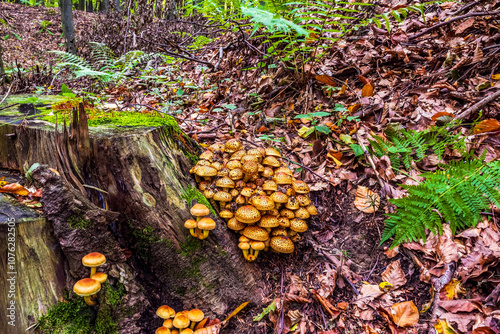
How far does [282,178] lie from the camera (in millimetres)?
3164

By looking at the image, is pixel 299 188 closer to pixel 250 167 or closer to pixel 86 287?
pixel 250 167

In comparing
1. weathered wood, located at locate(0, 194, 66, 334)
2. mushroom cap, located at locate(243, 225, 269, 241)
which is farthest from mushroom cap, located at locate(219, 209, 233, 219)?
weathered wood, located at locate(0, 194, 66, 334)

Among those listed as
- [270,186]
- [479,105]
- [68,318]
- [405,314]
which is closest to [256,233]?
[270,186]

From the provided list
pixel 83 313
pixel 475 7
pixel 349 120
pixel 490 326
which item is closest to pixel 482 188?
pixel 490 326

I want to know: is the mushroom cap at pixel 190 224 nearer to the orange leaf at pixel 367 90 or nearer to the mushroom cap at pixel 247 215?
the mushroom cap at pixel 247 215

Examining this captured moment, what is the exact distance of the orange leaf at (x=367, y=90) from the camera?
14.6ft

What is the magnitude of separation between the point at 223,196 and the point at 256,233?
0.55 metres

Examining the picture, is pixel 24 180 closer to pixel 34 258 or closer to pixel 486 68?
pixel 34 258

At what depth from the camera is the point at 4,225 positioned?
213 centimetres

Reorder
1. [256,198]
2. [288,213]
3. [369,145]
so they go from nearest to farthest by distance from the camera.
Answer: [256,198] → [288,213] → [369,145]

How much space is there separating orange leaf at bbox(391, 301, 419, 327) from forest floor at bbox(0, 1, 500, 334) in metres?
0.01

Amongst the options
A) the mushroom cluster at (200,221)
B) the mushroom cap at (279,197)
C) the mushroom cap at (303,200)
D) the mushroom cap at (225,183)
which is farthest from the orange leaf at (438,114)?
the mushroom cluster at (200,221)

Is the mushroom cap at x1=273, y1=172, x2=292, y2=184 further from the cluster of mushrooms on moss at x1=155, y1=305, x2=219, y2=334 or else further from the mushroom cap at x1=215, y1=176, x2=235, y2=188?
the cluster of mushrooms on moss at x1=155, y1=305, x2=219, y2=334

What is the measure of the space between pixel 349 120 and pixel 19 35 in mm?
28787
